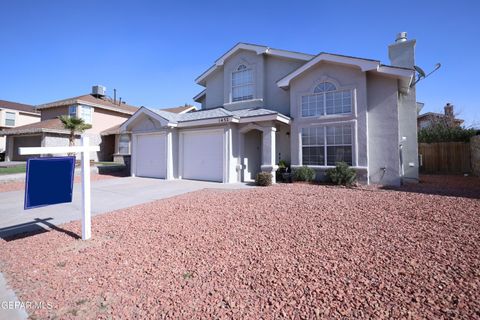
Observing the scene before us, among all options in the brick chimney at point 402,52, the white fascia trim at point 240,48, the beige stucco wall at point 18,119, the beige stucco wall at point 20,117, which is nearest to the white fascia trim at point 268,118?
the white fascia trim at point 240,48

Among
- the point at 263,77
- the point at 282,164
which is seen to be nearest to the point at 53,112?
the point at 263,77

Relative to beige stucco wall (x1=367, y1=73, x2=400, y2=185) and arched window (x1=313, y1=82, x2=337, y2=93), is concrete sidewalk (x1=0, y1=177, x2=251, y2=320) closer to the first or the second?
arched window (x1=313, y1=82, x2=337, y2=93)

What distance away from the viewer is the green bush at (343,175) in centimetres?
1108

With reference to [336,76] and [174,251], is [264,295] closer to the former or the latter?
[174,251]

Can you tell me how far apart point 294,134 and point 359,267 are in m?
10.1

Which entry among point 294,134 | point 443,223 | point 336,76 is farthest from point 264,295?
point 336,76

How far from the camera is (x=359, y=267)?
3555 mm

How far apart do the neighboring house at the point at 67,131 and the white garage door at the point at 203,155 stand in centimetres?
1526

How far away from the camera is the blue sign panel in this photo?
15.3ft

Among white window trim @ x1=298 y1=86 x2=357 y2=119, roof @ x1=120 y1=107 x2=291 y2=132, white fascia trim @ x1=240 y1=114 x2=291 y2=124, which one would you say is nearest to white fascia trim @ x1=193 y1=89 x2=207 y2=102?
roof @ x1=120 y1=107 x2=291 y2=132

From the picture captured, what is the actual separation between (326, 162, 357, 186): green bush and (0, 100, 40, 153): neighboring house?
39999mm

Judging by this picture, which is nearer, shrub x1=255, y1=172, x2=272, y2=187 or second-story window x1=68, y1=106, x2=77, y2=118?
shrub x1=255, y1=172, x2=272, y2=187

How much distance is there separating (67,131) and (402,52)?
28.7m

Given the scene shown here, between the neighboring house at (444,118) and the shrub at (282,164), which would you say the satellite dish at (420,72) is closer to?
the shrub at (282,164)
